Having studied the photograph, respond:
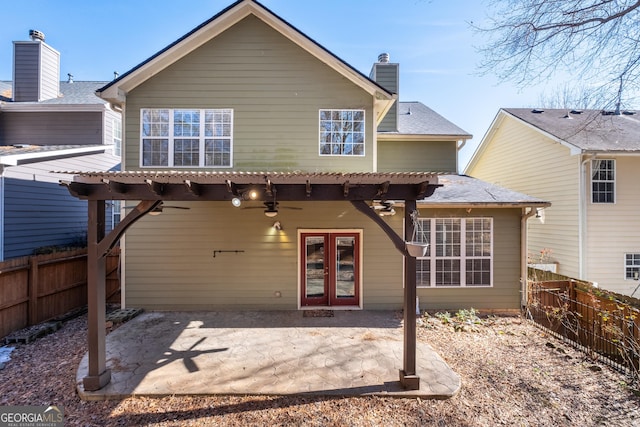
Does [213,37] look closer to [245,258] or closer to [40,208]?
[245,258]

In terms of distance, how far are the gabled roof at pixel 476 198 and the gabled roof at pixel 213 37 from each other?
2839mm

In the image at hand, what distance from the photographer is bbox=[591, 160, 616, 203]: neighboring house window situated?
9.30m

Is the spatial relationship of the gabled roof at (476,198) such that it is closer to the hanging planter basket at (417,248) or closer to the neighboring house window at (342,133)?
the neighboring house window at (342,133)

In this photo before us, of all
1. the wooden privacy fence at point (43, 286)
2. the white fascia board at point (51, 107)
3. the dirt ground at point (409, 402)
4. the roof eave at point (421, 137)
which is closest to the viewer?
the dirt ground at point (409, 402)

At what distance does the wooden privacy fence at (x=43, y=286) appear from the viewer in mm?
5855

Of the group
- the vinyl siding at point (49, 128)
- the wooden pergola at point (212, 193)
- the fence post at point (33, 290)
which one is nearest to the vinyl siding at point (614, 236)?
the wooden pergola at point (212, 193)

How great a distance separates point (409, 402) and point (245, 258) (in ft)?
16.0

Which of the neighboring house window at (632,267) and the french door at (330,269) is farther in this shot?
the neighboring house window at (632,267)

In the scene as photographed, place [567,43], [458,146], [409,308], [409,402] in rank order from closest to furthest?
[409,402] → [409,308] → [567,43] → [458,146]

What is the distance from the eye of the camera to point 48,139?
998cm

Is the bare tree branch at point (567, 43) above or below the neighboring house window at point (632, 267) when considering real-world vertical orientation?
above

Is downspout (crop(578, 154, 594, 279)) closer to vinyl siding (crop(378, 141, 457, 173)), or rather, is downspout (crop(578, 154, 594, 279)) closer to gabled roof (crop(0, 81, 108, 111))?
vinyl siding (crop(378, 141, 457, 173))

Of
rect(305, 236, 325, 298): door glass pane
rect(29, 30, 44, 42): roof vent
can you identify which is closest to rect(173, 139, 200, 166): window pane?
rect(305, 236, 325, 298): door glass pane

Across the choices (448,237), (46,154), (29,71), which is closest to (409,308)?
(448,237)
